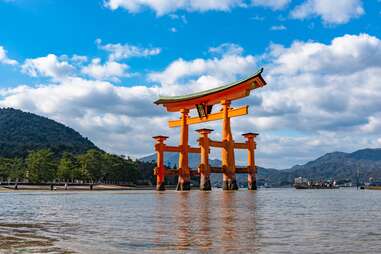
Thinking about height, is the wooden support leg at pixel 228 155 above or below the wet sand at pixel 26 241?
above

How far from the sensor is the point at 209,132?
253 ft

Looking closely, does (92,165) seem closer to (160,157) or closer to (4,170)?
(4,170)

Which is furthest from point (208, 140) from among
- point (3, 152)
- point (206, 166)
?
point (3, 152)

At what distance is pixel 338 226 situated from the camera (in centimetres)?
1566

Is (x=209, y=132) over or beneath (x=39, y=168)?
over

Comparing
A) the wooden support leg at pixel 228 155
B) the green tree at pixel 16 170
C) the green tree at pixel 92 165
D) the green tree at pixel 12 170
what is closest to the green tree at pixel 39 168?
the green tree at pixel 16 170

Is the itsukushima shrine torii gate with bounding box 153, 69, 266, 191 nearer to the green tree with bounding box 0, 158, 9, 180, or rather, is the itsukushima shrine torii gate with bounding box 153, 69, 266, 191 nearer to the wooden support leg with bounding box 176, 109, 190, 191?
the wooden support leg with bounding box 176, 109, 190, 191

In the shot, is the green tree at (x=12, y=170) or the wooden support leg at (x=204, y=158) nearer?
the wooden support leg at (x=204, y=158)

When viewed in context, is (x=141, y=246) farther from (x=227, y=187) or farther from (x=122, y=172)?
(x=122, y=172)

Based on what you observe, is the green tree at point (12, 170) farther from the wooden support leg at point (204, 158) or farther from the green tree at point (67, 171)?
the wooden support leg at point (204, 158)

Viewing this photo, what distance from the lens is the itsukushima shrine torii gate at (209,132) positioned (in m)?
68.7

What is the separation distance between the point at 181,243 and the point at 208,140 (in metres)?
65.4

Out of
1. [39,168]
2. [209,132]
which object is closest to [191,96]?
[209,132]

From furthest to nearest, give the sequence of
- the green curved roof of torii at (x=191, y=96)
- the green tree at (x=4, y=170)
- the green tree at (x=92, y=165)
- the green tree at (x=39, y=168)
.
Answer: the green tree at (x=92, y=165) < the green tree at (x=4, y=170) < the green tree at (x=39, y=168) < the green curved roof of torii at (x=191, y=96)
